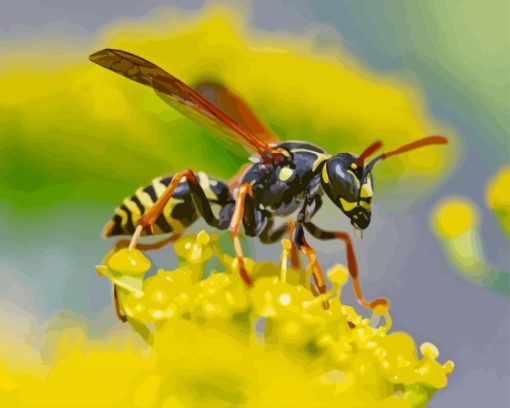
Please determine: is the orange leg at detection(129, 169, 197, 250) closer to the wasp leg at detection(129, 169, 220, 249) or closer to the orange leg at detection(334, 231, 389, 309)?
the wasp leg at detection(129, 169, 220, 249)

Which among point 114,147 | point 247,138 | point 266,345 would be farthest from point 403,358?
point 114,147

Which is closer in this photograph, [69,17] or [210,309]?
[210,309]

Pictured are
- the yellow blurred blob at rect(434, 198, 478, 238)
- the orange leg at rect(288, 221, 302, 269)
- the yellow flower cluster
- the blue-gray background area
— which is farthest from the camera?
the blue-gray background area

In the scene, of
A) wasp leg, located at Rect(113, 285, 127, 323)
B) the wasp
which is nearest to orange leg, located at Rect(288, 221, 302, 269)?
the wasp

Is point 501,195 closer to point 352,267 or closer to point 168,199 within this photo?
point 352,267

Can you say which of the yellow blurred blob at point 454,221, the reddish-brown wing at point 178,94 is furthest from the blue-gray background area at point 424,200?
the reddish-brown wing at point 178,94

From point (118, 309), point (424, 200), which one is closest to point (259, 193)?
point (118, 309)

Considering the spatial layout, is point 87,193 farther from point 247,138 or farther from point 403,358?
point 403,358
